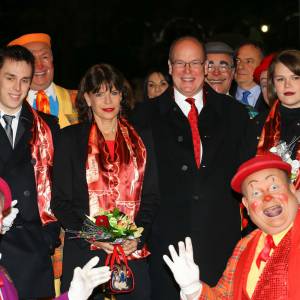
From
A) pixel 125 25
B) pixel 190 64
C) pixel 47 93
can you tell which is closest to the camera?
pixel 190 64

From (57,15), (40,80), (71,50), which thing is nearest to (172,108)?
(40,80)

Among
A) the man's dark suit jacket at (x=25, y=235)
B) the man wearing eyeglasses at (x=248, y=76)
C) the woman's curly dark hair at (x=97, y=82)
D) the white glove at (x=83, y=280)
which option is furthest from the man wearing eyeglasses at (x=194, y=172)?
the man wearing eyeglasses at (x=248, y=76)

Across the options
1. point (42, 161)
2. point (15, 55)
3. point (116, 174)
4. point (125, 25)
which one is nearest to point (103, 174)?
point (116, 174)

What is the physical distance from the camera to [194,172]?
5895 mm

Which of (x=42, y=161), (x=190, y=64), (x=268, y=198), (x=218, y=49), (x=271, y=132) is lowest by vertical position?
(x=268, y=198)

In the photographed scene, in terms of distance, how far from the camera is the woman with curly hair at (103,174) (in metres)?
5.66

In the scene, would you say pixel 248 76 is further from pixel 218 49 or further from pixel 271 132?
pixel 271 132

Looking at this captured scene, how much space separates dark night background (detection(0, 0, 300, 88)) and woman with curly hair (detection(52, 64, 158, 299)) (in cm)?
989

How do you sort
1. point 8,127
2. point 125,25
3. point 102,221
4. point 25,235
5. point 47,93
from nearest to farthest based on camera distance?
point 102,221, point 25,235, point 8,127, point 47,93, point 125,25

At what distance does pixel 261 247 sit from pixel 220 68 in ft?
10.3

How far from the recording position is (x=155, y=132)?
6059mm

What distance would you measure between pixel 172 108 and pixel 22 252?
5.26ft

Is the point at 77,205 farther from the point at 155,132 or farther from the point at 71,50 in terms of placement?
the point at 71,50

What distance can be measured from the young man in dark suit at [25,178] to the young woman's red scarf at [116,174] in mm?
316
